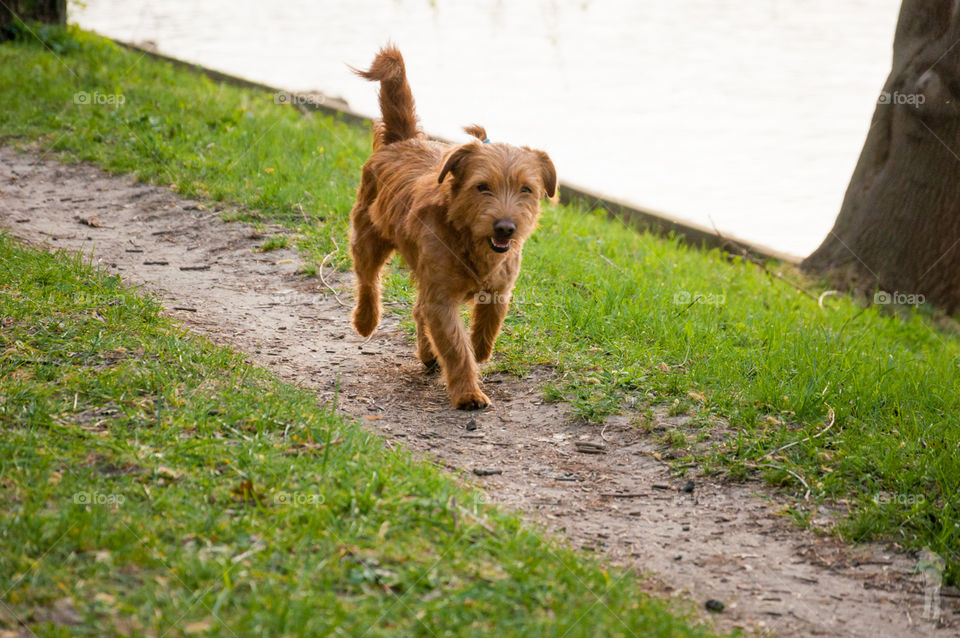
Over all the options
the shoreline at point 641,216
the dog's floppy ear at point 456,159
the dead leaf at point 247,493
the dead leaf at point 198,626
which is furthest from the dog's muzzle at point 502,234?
the shoreline at point 641,216

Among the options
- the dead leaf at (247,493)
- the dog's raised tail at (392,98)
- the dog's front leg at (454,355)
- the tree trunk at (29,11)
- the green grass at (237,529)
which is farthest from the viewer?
the tree trunk at (29,11)

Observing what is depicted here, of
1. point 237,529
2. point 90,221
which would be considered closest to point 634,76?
point 90,221

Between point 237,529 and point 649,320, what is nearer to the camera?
point 237,529

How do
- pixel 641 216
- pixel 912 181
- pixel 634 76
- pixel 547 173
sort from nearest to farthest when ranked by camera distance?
1. pixel 547 173
2. pixel 912 181
3. pixel 641 216
4. pixel 634 76

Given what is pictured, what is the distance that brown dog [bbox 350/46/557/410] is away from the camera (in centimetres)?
489

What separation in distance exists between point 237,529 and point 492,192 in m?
A: 2.35

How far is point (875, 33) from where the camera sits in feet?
52.9

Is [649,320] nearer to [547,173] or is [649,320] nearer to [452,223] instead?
[547,173]

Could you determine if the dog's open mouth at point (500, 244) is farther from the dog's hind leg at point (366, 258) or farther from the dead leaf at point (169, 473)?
the dead leaf at point (169, 473)

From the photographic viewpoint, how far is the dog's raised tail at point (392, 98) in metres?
5.79

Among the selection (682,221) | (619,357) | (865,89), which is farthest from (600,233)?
(865,89)

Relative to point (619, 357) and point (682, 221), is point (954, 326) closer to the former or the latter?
point (682, 221)

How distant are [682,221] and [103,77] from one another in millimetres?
6720

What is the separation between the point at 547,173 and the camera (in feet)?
17.1
